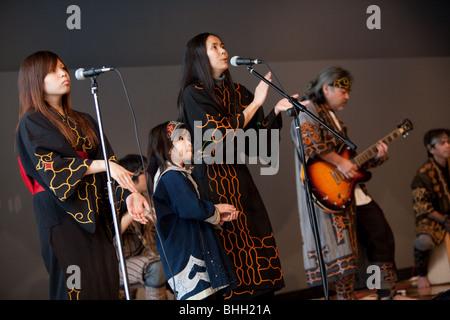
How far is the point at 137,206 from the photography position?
256 centimetres

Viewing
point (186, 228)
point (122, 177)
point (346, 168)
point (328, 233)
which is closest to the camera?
point (122, 177)

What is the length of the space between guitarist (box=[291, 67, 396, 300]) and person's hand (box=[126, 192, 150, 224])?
4.94ft

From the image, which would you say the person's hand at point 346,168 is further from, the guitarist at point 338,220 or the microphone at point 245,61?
the microphone at point 245,61

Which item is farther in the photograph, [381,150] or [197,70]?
[381,150]

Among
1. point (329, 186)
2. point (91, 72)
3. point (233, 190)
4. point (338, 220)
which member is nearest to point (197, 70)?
point (233, 190)

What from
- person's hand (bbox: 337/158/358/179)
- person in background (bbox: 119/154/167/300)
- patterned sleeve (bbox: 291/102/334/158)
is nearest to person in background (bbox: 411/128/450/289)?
person's hand (bbox: 337/158/358/179)

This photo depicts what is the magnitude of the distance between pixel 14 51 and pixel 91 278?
190cm

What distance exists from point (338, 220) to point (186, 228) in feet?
4.27

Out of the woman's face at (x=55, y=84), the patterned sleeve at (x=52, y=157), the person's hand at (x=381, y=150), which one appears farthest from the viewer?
the person's hand at (x=381, y=150)

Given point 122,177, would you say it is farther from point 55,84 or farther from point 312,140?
point 312,140

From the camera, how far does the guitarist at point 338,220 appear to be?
3.73m

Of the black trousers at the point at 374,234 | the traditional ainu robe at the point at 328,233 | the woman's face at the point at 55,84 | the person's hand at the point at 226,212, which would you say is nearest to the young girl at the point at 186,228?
the person's hand at the point at 226,212

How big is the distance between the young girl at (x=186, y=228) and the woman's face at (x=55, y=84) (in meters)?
0.55
